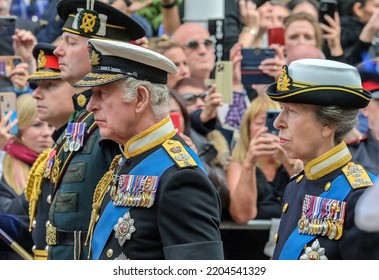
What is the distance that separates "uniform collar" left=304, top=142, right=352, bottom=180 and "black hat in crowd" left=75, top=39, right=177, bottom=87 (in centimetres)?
78

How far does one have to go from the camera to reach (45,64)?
6.56 meters

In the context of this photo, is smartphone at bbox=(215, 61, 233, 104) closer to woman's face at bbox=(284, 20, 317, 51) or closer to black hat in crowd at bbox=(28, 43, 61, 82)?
woman's face at bbox=(284, 20, 317, 51)

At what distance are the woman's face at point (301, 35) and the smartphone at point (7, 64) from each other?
2.23 m

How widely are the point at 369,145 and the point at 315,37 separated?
198 cm

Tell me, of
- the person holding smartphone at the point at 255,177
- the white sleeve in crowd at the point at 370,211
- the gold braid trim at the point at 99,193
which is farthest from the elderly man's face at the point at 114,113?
the person holding smartphone at the point at 255,177

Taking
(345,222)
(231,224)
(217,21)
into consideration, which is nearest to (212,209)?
(345,222)

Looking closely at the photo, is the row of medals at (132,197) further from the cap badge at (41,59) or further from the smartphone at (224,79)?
the smartphone at (224,79)

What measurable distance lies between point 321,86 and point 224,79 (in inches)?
133

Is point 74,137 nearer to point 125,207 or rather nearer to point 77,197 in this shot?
point 77,197

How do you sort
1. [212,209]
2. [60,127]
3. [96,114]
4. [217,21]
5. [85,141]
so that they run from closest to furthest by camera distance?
[212,209], [96,114], [85,141], [60,127], [217,21]

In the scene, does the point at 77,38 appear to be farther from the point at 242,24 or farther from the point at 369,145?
the point at 242,24

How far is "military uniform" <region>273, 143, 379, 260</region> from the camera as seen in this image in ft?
15.2

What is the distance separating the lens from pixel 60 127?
643 centimetres

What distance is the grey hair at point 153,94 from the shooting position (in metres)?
4.86
